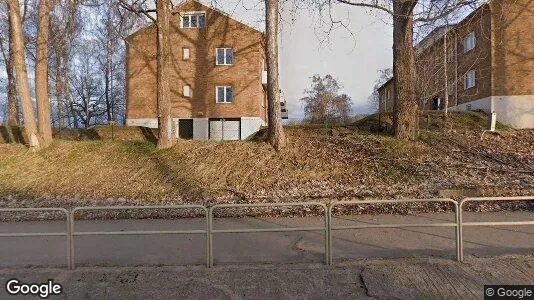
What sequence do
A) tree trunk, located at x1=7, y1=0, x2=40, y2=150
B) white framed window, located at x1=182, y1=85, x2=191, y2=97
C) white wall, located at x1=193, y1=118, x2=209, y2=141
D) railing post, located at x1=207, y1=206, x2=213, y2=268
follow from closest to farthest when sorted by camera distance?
railing post, located at x1=207, y1=206, x2=213, y2=268
tree trunk, located at x1=7, y1=0, x2=40, y2=150
white wall, located at x1=193, y1=118, x2=209, y2=141
white framed window, located at x1=182, y1=85, x2=191, y2=97

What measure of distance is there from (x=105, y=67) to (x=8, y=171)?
36646mm

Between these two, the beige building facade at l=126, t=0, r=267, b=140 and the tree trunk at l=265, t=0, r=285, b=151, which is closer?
the tree trunk at l=265, t=0, r=285, b=151

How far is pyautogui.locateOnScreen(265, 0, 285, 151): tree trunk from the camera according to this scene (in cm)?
1193

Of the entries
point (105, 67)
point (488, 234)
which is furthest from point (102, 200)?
point (105, 67)

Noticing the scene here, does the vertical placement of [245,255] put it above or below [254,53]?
below

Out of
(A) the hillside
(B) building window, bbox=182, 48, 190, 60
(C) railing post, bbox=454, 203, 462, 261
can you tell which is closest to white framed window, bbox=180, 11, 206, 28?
(B) building window, bbox=182, 48, 190, 60

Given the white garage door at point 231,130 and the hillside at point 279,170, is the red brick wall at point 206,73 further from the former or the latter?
the hillside at point 279,170

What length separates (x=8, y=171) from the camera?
12484mm

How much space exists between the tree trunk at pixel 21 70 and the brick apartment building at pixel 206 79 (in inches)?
537

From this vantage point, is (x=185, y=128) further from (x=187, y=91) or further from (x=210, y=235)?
(x=210, y=235)

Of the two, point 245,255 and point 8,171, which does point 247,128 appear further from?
point 245,255

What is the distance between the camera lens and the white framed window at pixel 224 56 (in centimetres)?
2845

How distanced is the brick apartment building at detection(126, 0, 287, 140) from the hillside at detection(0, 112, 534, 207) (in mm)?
14509

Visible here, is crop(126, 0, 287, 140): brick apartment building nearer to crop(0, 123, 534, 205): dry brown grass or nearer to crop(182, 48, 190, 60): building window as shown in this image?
crop(182, 48, 190, 60): building window
